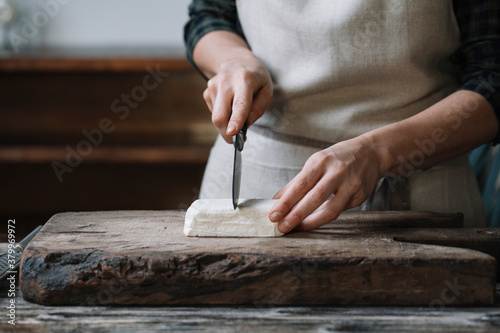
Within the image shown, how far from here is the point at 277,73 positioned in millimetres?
1293

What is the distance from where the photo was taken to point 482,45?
45.1 inches

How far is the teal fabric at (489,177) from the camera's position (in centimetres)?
138

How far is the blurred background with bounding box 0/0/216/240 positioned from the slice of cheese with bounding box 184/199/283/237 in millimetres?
1828

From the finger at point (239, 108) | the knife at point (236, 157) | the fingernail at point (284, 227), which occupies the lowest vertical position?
the fingernail at point (284, 227)

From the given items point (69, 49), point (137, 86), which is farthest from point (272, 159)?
point (69, 49)

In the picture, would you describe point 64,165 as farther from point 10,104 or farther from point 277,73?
point 277,73

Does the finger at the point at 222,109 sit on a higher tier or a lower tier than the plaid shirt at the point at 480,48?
lower

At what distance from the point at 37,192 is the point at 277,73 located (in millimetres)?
2154

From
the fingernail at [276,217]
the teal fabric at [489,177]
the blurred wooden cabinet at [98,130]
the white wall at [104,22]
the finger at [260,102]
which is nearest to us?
the fingernail at [276,217]

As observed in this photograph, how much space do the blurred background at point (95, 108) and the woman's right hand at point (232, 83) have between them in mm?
1436

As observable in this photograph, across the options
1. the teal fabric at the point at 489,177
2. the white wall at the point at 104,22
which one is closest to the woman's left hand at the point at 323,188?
the teal fabric at the point at 489,177

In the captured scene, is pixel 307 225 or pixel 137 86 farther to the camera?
pixel 137 86

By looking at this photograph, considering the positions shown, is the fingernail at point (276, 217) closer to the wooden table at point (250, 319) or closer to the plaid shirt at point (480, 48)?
the wooden table at point (250, 319)

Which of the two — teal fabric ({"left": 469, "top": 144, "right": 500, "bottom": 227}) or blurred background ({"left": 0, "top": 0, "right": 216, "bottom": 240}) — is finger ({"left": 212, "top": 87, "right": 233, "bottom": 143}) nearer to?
teal fabric ({"left": 469, "top": 144, "right": 500, "bottom": 227})
